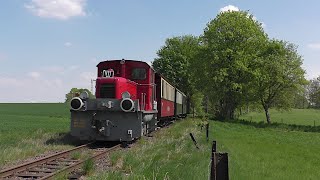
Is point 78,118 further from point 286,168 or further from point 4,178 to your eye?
point 286,168

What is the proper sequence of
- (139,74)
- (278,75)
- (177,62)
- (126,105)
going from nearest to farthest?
1. (126,105)
2. (139,74)
3. (278,75)
4. (177,62)

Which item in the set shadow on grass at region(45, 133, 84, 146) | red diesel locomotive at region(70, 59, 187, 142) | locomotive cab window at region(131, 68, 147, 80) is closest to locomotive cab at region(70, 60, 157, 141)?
red diesel locomotive at region(70, 59, 187, 142)

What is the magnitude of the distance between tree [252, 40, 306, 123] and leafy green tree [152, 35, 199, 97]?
63.2ft

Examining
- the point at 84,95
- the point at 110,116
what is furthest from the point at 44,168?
the point at 84,95

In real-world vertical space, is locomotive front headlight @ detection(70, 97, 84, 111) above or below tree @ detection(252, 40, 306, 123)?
below

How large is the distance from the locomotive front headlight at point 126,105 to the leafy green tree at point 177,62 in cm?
5322

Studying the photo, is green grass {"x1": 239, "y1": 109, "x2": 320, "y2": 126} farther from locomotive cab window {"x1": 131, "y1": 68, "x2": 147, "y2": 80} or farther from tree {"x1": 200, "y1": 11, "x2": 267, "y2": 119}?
locomotive cab window {"x1": 131, "y1": 68, "x2": 147, "y2": 80}

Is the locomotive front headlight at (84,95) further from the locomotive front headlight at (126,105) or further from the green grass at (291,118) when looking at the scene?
the green grass at (291,118)

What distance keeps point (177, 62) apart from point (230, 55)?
23.2 m

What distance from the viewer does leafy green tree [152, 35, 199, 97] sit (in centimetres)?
7175

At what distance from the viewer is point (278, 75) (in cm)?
4919

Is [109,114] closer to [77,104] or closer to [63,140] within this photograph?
[77,104]

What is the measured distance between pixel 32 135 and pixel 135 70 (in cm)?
603

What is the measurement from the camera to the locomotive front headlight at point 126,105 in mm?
16031
